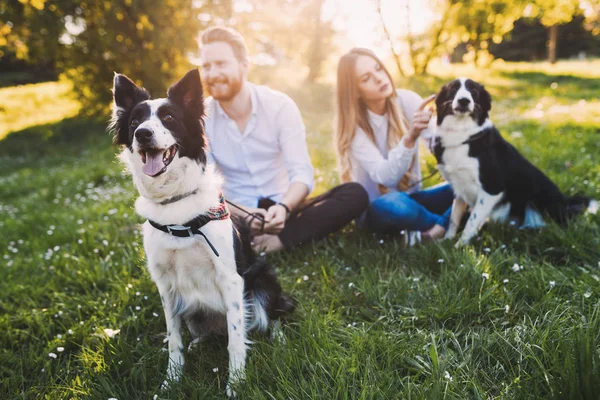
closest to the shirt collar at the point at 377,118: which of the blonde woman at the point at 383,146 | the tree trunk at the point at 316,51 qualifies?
the blonde woman at the point at 383,146

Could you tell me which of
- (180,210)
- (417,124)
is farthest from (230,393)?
(417,124)

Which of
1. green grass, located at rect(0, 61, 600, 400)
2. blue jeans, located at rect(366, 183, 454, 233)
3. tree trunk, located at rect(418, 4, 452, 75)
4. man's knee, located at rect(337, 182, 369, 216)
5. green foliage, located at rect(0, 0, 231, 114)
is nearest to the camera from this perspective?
green grass, located at rect(0, 61, 600, 400)

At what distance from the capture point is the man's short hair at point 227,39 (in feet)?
10.3

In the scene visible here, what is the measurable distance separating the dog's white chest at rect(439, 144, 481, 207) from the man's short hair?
184 cm

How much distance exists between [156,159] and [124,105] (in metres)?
0.40

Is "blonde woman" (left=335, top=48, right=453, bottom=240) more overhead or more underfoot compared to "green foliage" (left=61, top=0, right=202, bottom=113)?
more underfoot

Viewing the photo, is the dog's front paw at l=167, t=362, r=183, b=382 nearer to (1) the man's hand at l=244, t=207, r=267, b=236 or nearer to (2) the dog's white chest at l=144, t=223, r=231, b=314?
(2) the dog's white chest at l=144, t=223, r=231, b=314

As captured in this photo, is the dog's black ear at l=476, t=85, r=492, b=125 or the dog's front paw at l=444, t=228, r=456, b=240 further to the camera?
the dog's front paw at l=444, t=228, r=456, b=240

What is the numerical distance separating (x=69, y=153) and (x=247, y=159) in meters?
8.79

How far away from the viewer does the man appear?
134 inches

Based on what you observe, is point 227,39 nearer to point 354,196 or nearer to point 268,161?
point 268,161

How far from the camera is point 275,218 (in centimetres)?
306

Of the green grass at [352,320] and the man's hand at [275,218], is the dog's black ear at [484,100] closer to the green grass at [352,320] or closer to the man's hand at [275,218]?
the green grass at [352,320]

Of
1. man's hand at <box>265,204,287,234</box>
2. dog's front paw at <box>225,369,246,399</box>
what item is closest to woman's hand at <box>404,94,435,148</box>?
man's hand at <box>265,204,287,234</box>
